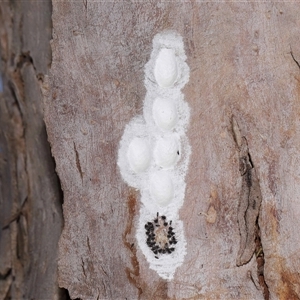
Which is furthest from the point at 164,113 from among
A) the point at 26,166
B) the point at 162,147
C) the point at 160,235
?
the point at 26,166

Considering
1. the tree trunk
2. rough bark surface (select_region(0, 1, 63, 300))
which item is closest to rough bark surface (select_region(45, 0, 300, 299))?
the tree trunk

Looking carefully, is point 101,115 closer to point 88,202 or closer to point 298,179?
point 88,202

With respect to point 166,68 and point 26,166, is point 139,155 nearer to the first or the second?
point 166,68

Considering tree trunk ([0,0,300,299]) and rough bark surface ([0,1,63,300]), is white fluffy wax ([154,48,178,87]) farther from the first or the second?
rough bark surface ([0,1,63,300])

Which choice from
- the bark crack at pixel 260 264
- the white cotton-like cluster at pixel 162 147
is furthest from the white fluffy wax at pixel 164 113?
the bark crack at pixel 260 264

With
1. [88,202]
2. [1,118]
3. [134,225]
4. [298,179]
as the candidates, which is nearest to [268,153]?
[298,179]

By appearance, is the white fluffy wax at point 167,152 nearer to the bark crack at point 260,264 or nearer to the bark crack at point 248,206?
the bark crack at point 248,206
